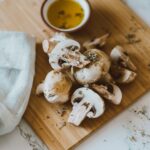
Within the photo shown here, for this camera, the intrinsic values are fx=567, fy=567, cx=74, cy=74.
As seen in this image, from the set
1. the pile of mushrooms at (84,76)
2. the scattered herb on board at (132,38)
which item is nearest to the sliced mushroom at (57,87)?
the pile of mushrooms at (84,76)

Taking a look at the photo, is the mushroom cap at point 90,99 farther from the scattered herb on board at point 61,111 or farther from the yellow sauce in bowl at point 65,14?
the yellow sauce in bowl at point 65,14

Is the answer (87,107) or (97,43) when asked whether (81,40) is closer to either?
(97,43)

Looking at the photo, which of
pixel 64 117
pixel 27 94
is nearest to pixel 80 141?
pixel 64 117

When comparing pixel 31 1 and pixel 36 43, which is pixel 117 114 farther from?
pixel 31 1

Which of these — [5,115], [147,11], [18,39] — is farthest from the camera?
[147,11]

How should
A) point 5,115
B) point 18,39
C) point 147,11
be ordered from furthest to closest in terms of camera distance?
point 147,11 < point 18,39 < point 5,115

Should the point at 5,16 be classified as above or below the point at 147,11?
below

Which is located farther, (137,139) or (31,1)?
(31,1)

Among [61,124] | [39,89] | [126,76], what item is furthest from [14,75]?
[126,76]
